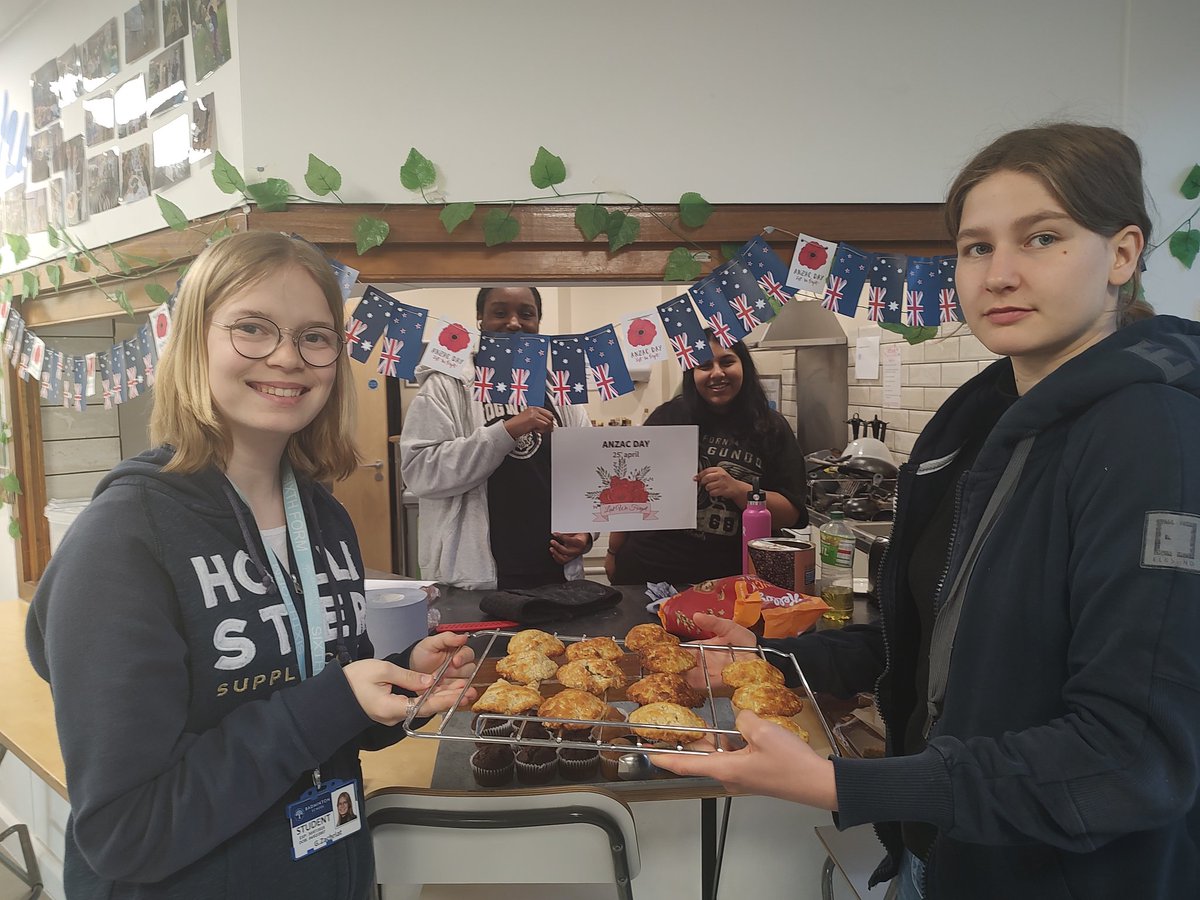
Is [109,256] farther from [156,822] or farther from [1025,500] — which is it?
[1025,500]

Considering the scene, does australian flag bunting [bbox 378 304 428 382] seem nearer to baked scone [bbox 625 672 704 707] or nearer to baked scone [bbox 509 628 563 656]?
baked scone [bbox 509 628 563 656]

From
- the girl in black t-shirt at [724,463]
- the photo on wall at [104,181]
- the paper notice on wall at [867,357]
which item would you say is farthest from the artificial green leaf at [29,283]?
the paper notice on wall at [867,357]

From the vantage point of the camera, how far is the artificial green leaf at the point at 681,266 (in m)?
2.10

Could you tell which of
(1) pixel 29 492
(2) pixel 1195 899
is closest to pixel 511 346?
(2) pixel 1195 899

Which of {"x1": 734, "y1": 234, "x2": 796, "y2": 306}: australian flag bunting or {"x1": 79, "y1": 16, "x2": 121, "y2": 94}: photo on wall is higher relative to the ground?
{"x1": 79, "y1": 16, "x2": 121, "y2": 94}: photo on wall

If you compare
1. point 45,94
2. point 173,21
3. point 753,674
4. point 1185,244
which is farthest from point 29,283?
point 1185,244

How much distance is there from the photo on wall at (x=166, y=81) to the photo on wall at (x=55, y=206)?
706 mm

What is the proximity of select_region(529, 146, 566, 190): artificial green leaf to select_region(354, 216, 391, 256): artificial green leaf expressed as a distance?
0.41 meters

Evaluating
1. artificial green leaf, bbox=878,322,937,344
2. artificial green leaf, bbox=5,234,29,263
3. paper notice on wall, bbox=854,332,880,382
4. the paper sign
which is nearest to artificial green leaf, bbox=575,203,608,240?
the paper sign

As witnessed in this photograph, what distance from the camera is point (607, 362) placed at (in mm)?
2092

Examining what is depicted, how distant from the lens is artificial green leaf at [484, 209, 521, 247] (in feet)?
6.70

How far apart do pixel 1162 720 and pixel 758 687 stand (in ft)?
2.31

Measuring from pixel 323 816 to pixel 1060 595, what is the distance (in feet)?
3.34

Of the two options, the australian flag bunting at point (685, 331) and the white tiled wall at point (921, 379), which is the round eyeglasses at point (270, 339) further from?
the white tiled wall at point (921, 379)
